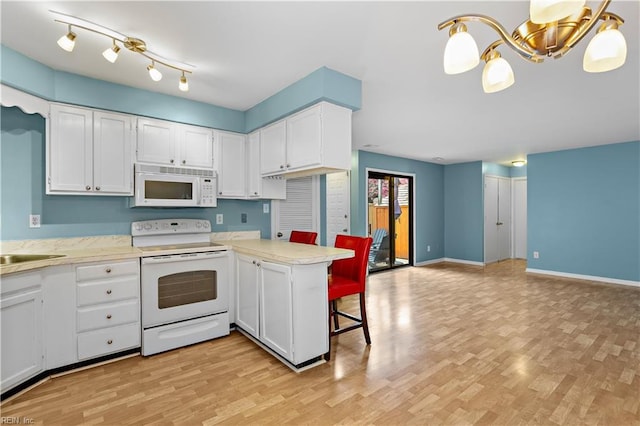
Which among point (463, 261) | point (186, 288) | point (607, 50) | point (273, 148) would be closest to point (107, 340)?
point (186, 288)

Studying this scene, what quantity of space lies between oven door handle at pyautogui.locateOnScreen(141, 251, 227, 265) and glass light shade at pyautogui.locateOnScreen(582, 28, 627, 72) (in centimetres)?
296

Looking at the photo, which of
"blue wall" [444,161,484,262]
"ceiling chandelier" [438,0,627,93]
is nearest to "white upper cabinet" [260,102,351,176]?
"ceiling chandelier" [438,0,627,93]

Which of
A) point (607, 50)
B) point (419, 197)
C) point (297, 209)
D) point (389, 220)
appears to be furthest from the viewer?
point (419, 197)

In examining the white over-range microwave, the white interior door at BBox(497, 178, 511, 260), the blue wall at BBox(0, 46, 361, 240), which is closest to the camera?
the blue wall at BBox(0, 46, 361, 240)

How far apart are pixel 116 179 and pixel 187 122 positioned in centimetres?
90

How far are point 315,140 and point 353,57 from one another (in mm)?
715

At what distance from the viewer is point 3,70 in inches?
88.4

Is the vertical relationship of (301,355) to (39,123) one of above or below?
below

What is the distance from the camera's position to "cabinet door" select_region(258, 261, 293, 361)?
2355mm

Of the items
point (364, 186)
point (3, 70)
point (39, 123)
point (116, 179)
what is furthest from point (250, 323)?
point (364, 186)

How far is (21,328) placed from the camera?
2119mm

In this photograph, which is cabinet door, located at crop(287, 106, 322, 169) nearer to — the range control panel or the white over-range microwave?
the white over-range microwave

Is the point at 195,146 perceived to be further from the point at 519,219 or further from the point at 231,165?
the point at 519,219

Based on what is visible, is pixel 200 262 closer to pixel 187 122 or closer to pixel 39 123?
pixel 187 122
